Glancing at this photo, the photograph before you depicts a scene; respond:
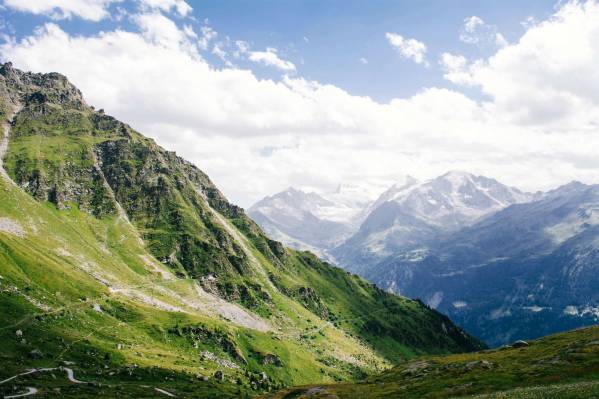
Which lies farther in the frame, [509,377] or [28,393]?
[28,393]

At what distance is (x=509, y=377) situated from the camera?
78.4 meters

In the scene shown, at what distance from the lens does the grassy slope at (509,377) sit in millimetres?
62244

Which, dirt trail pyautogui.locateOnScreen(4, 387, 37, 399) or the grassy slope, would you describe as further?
dirt trail pyautogui.locateOnScreen(4, 387, 37, 399)

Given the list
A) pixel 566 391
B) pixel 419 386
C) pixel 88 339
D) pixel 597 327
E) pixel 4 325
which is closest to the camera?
pixel 566 391

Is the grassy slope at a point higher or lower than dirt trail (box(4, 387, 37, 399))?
higher

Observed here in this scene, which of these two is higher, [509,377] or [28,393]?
[509,377]

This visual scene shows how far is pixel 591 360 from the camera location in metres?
75.4

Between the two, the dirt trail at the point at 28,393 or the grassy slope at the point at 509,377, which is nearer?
the grassy slope at the point at 509,377

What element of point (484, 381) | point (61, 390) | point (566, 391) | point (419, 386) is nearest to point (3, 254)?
point (61, 390)

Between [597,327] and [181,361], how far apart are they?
136 m

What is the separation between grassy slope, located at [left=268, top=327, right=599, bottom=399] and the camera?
62244 millimetres

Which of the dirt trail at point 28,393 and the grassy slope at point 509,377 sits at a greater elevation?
the grassy slope at point 509,377

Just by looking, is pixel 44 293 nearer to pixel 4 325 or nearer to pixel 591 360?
pixel 4 325

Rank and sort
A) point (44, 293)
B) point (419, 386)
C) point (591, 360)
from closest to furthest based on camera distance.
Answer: point (591, 360)
point (419, 386)
point (44, 293)
